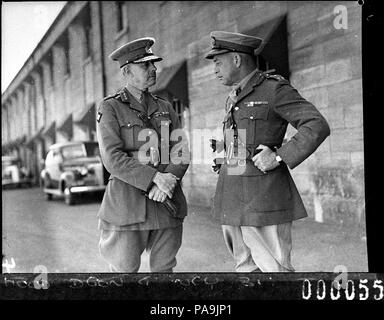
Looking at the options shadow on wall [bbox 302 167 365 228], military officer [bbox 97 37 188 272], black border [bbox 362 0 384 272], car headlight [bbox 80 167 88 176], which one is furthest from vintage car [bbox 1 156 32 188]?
black border [bbox 362 0 384 272]

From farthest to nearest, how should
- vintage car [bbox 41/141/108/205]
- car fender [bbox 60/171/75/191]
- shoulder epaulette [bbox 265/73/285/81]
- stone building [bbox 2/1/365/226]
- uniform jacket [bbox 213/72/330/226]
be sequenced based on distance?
car fender [bbox 60/171/75/191]
vintage car [bbox 41/141/108/205]
stone building [bbox 2/1/365/226]
shoulder epaulette [bbox 265/73/285/81]
uniform jacket [bbox 213/72/330/226]

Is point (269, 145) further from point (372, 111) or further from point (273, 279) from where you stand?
point (273, 279)

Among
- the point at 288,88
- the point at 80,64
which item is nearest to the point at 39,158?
the point at 80,64

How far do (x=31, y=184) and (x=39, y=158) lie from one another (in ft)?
0.54

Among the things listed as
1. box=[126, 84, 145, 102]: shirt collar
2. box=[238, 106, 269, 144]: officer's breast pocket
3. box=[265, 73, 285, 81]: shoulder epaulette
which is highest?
box=[265, 73, 285, 81]: shoulder epaulette

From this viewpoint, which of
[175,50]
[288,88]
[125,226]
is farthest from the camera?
[175,50]

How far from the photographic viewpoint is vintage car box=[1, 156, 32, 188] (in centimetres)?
250

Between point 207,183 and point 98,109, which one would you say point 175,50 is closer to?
point 98,109

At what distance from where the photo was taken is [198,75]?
2.47 meters

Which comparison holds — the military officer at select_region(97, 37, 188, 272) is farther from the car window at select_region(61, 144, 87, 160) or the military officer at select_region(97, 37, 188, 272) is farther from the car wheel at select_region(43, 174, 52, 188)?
the car wheel at select_region(43, 174, 52, 188)

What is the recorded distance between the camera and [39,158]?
2.56 m

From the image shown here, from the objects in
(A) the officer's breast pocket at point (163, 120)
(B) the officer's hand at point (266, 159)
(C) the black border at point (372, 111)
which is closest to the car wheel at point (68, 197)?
(A) the officer's breast pocket at point (163, 120)

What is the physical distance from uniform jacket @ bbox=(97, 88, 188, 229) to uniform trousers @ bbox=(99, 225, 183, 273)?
0.07 metres

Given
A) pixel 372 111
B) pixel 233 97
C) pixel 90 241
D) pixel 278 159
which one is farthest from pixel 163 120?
pixel 372 111
